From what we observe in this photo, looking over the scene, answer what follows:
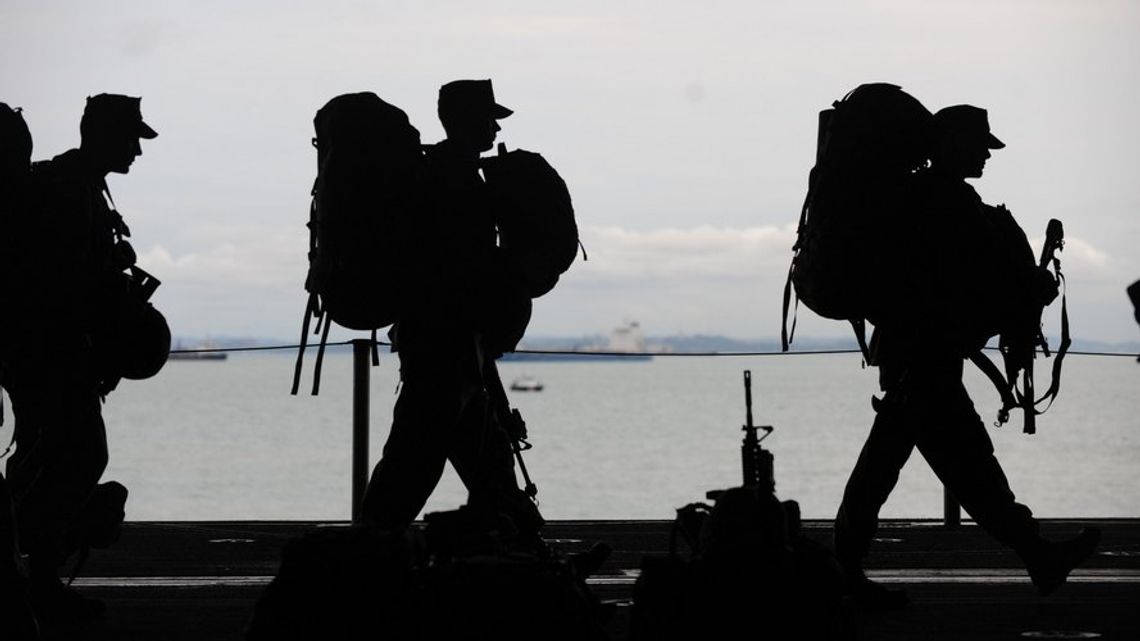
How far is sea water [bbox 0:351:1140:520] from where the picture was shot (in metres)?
46.9

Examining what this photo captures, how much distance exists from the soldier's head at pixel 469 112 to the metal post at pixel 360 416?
3.51m

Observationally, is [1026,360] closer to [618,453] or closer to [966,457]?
[966,457]

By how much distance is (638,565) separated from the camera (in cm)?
936

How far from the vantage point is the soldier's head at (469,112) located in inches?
292

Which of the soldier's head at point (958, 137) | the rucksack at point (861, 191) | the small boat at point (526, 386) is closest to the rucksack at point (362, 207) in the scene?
the rucksack at point (861, 191)

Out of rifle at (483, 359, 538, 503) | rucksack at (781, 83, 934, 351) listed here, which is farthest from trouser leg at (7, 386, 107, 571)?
rucksack at (781, 83, 934, 351)

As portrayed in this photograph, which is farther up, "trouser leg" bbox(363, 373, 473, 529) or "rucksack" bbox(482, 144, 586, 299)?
"rucksack" bbox(482, 144, 586, 299)

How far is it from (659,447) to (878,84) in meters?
69.1

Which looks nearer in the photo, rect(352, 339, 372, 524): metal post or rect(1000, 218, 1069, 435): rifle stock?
rect(1000, 218, 1069, 435): rifle stock

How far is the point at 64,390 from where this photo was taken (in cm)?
744

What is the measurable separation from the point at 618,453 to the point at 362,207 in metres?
64.6

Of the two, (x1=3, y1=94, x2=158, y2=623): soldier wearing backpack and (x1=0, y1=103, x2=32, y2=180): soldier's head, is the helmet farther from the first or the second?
(x1=0, y1=103, x2=32, y2=180): soldier's head

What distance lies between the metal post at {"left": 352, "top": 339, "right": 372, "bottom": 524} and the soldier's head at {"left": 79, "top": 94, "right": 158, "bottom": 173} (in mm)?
3386

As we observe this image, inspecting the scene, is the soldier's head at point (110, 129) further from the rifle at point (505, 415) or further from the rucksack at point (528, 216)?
the rifle at point (505, 415)
